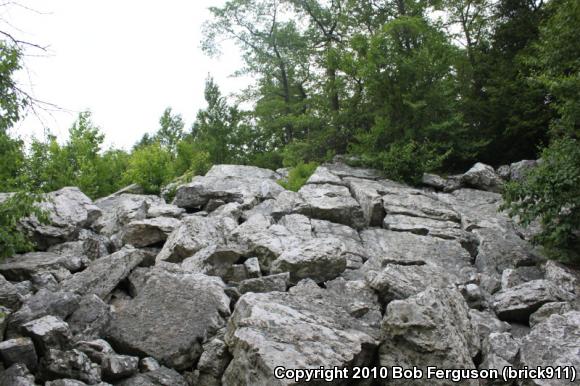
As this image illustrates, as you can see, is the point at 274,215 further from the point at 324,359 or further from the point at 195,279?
the point at 324,359

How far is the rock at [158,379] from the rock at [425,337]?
261cm

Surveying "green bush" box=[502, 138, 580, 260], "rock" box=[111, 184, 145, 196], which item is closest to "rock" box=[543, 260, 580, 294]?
"green bush" box=[502, 138, 580, 260]

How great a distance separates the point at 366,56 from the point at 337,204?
6649 mm

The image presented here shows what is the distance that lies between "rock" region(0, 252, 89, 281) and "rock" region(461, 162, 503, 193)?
439 inches

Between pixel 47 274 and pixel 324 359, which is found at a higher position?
pixel 47 274

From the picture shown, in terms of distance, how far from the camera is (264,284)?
7.84 meters

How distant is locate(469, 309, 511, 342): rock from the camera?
703 cm

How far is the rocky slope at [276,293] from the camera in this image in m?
5.91

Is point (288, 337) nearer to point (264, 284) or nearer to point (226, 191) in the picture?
point (264, 284)

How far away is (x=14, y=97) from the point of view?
498 centimetres

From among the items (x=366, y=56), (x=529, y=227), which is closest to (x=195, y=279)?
(x=529, y=227)

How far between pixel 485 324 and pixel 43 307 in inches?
254

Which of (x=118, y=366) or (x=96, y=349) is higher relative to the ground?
(x=96, y=349)

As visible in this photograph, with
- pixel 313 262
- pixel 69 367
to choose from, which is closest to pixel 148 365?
pixel 69 367
